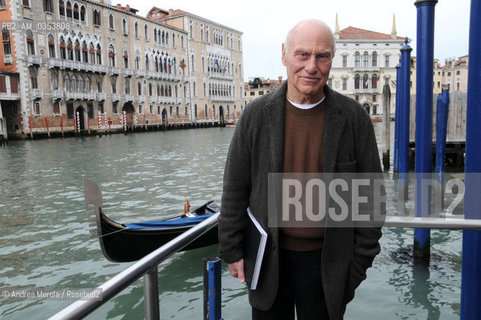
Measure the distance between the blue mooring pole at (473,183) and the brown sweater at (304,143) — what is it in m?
0.89

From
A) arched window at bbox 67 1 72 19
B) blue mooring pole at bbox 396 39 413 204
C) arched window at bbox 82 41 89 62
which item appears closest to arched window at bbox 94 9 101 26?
arched window at bbox 82 41 89 62

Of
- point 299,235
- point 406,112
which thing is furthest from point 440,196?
point 299,235

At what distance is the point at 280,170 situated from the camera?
4.28 ft

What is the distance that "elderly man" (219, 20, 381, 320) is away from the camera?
50.8 inches

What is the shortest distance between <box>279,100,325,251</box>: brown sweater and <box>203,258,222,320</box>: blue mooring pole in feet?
0.85

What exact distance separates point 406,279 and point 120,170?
896 centimetres

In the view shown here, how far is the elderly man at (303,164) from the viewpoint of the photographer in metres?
1.29

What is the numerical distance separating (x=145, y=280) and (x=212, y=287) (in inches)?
8.8

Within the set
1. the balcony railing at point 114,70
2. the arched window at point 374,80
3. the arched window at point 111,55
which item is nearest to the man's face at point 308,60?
the balcony railing at point 114,70

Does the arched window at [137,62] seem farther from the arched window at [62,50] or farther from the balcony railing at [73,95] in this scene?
the arched window at [62,50]

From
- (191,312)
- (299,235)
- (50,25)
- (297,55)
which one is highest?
(50,25)

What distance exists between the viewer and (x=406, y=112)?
6.66 m

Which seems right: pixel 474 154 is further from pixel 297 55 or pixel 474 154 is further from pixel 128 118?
pixel 128 118

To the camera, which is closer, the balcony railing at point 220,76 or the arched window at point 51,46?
the arched window at point 51,46
